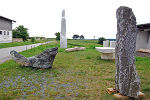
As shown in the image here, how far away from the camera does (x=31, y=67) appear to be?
719 centimetres

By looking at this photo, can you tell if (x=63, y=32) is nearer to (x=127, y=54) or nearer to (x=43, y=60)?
(x=43, y=60)

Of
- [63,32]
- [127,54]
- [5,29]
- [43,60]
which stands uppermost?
[5,29]

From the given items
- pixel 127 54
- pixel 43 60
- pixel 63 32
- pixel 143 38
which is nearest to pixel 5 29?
pixel 63 32

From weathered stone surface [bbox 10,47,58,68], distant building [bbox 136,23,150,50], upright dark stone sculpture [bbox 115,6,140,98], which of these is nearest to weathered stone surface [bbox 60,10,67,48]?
distant building [bbox 136,23,150,50]

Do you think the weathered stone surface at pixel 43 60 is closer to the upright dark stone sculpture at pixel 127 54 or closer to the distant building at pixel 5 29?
the upright dark stone sculpture at pixel 127 54

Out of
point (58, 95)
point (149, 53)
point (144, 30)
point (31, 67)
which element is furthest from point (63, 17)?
point (58, 95)

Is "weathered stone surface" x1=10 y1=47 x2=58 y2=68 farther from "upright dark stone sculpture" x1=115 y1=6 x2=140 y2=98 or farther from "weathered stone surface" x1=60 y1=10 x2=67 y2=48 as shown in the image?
"weathered stone surface" x1=60 y1=10 x2=67 y2=48

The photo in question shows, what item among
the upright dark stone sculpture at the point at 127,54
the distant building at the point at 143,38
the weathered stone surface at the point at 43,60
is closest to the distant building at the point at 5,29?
the distant building at the point at 143,38

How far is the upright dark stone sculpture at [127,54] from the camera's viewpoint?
3480 mm

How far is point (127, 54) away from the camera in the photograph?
11.5ft

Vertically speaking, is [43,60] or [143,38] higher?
[143,38]

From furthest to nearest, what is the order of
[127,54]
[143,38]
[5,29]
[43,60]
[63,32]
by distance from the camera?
[5,29] → [63,32] → [143,38] → [43,60] → [127,54]

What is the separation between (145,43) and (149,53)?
2.77 metres

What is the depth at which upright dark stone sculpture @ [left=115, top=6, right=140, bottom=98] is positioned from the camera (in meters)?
3.48
